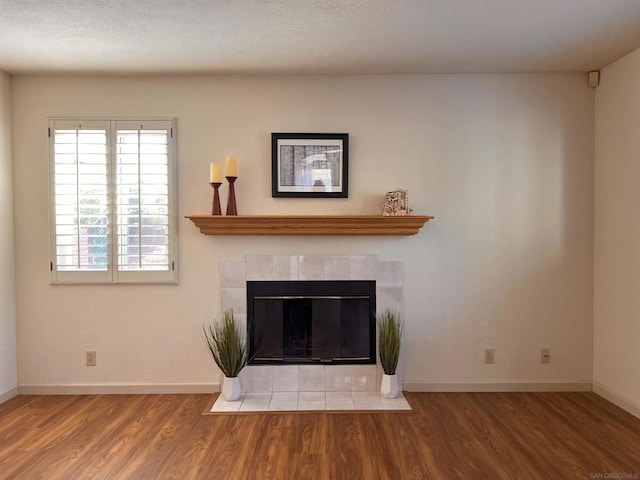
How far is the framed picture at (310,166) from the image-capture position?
3461 millimetres

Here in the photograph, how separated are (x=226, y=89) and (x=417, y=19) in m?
1.61

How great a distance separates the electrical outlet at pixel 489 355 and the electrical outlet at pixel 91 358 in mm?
3127

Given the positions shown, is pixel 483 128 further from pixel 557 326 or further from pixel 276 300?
pixel 276 300

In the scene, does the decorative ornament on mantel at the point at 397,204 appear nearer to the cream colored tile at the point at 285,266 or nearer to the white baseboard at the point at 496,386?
the cream colored tile at the point at 285,266

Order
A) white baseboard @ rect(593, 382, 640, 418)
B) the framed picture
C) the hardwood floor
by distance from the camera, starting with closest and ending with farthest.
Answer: the hardwood floor < white baseboard @ rect(593, 382, 640, 418) < the framed picture

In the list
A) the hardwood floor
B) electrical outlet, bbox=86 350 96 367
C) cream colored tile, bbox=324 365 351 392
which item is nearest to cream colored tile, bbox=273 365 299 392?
cream colored tile, bbox=324 365 351 392

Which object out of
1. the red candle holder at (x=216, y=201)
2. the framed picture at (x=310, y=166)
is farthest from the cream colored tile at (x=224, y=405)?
the framed picture at (x=310, y=166)

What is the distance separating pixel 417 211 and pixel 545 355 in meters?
1.54

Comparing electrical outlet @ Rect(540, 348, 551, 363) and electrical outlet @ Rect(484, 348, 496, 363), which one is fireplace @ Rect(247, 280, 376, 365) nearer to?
electrical outlet @ Rect(484, 348, 496, 363)

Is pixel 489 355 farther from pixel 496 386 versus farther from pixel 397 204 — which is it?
pixel 397 204

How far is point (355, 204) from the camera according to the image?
3494mm

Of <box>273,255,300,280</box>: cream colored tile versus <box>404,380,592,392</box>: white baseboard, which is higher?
<box>273,255,300,280</box>: cream colored tile

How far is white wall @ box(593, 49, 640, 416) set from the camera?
10.0 ft

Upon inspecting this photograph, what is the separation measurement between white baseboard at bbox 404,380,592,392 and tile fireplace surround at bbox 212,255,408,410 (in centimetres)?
35
